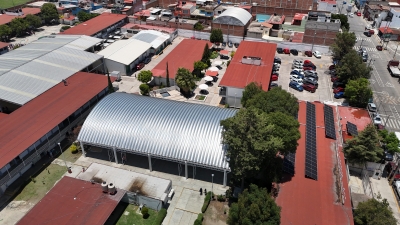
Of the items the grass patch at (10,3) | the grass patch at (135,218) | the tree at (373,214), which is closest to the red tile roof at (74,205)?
the grass patch at (135,218)

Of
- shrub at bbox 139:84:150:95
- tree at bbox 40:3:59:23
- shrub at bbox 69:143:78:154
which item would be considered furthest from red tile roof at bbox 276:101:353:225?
tree at bbox 40:3:59:23

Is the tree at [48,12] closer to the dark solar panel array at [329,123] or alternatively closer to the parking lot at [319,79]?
the parking lot at [319,79]

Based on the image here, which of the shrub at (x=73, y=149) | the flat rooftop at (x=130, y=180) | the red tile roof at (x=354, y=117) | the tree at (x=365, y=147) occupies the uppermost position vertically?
the tree at (x=365, y=147)

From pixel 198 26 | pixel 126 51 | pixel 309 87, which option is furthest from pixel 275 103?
pixel 198 26

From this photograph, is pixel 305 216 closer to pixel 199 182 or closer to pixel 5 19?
pixel 199 182

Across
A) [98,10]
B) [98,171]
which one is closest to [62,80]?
[98,171]

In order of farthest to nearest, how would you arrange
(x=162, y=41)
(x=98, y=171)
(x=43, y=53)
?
(x=162, y=41) → (x=43, y=53) → (x=98, y=171)
